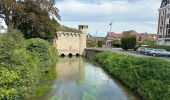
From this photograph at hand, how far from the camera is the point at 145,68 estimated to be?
18.4 metres

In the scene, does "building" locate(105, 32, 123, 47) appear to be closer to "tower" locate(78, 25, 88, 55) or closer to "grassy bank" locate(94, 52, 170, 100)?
"tower" locate(78, 25, 88, 55)

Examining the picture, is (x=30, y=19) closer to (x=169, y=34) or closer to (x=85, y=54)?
(x=85, y=54)

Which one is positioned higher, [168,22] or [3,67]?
[168,22]

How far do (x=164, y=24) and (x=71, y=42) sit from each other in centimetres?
2373

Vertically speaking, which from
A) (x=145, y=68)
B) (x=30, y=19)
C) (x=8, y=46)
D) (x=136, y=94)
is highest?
(x=30, y=19)

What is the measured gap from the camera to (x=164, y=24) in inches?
2813

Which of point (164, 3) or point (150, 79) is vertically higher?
point (164, 3)

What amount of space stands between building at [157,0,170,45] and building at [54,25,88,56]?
1890 centimetres

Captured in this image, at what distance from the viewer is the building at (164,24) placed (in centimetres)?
6943

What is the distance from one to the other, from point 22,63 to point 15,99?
2.91 meters

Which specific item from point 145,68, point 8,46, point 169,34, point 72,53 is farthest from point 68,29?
point 8,46

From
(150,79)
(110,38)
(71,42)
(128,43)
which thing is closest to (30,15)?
(150,79)

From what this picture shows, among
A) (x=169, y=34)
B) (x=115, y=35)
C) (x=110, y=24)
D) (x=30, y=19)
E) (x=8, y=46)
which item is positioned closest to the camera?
(x=8, y=46)

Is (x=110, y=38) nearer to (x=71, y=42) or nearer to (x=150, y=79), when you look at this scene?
(x=71, y=42)
